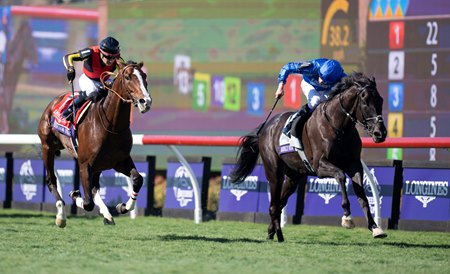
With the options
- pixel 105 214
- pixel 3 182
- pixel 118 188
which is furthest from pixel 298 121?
pixel 3 182

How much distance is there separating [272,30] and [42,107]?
395cm

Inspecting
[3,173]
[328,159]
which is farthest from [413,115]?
[3,173]

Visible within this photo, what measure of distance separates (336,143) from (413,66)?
124 inches

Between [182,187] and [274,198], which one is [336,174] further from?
[182,187]

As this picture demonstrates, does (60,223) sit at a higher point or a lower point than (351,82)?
lower

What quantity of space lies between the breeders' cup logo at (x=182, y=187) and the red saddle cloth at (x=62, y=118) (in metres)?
2.22

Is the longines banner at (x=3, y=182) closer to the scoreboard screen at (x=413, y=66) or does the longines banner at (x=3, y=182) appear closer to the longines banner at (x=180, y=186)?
the longines banner at (x=180, y=186)

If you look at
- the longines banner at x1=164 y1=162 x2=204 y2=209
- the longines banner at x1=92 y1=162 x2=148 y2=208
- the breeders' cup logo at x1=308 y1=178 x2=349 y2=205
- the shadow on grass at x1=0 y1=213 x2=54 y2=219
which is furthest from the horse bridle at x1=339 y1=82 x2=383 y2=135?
the shadow on grass at x1=0 y1=213 x2=54 y2=219

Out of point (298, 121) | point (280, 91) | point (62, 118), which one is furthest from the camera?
point (62, 118)

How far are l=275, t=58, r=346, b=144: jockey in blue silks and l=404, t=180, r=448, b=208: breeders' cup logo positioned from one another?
1.69 m

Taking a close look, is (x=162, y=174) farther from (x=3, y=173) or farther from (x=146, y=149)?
A: (x=3, y=173)

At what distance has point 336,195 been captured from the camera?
1028 centimetres

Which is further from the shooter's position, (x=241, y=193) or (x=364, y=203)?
(x=241, y=193)

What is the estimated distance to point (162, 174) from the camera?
13.7 meters
